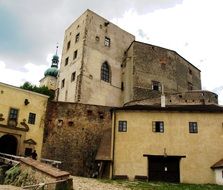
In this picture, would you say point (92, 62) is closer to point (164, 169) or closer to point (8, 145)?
point (8, 145)

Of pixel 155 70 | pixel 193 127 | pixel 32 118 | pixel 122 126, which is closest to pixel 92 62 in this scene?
pixel 155 70

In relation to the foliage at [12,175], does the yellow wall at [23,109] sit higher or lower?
higher

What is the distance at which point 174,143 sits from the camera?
27.3 m

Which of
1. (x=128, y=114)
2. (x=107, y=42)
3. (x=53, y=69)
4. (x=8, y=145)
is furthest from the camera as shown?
(x=53, y=69)

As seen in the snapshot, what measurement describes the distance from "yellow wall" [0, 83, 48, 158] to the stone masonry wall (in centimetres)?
75

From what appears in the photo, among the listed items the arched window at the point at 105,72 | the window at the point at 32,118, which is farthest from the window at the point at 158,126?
the arched window at the point at 105,72

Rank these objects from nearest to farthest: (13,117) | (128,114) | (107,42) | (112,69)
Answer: (128,114), (13,117), (112,69), (107,42)

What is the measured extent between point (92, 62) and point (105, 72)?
2.73 m

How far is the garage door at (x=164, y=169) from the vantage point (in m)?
26.6

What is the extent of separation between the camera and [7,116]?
30969mm

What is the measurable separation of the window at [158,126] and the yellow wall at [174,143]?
27cm

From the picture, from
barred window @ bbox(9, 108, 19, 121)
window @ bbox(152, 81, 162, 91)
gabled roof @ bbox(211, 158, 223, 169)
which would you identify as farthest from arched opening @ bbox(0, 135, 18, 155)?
window @ bbox(152, 81, 162, 91)

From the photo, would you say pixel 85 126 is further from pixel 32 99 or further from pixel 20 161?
pixel 20 161

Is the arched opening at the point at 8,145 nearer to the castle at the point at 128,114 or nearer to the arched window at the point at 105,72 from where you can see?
the castle at the point at 128,114
